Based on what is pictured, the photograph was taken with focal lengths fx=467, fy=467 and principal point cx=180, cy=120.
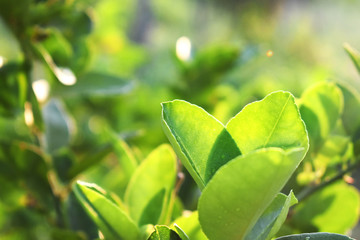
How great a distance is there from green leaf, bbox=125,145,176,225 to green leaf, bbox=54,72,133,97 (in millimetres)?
296

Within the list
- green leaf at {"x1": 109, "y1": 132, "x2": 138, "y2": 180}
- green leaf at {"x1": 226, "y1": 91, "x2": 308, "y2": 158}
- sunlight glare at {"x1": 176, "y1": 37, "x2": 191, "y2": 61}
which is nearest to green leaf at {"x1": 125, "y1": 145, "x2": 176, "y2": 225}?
green leaf at {"x1": 109, "y1": 132, "x2": 138, "y2": 180}

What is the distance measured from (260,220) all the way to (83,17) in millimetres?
548

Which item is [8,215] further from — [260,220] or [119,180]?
[260,220]

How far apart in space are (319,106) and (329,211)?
0.18 m

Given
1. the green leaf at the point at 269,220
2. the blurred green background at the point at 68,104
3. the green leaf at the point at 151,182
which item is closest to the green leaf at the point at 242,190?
the green leaf at the point at 269,220

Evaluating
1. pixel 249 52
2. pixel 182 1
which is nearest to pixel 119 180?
pixel 249 52

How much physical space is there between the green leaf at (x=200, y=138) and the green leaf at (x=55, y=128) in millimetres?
436

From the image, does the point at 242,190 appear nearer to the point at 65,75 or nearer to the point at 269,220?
the point at 269,220

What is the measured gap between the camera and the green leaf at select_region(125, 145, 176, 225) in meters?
0.57

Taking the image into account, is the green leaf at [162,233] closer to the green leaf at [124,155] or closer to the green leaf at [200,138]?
the green leaf at [200,138]

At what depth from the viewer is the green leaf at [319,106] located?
58 cm

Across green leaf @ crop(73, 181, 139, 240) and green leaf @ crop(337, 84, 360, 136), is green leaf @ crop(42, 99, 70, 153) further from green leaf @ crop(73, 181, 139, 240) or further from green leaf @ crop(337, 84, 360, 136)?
green leaf @ crop(337, 84, 360, 136)

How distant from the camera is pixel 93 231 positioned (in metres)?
0.69

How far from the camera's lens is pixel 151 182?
585 mm
